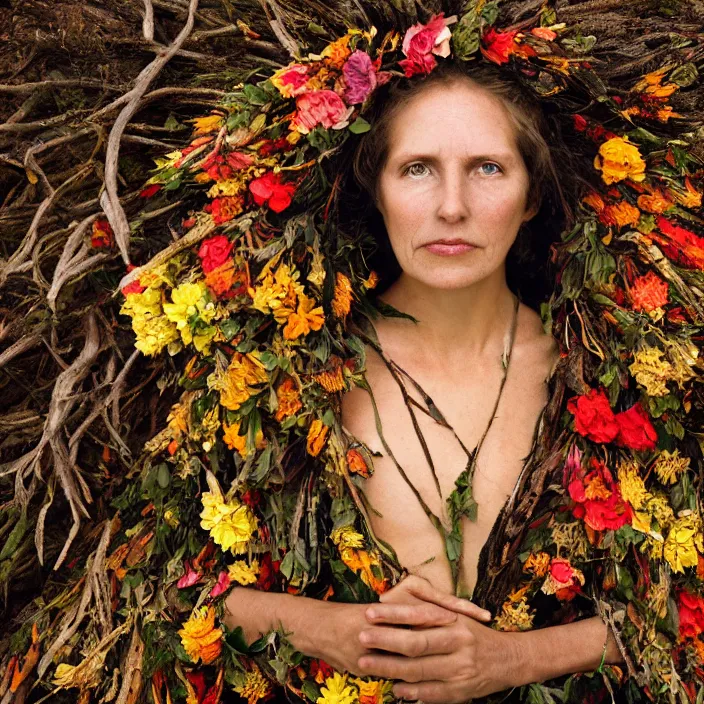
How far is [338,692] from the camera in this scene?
209 centimetres

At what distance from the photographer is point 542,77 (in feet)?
7.14

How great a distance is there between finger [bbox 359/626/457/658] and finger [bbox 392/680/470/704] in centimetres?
7

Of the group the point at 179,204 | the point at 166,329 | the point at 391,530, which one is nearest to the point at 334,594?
the point at 391,530

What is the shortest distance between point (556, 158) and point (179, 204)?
0.86m

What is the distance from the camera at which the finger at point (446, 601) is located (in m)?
2.11

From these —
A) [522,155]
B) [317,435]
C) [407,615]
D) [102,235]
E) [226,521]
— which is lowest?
[407,615]

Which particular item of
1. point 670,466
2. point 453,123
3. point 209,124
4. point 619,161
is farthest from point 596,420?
point 209,124

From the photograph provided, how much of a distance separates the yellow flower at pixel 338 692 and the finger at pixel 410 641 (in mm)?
99

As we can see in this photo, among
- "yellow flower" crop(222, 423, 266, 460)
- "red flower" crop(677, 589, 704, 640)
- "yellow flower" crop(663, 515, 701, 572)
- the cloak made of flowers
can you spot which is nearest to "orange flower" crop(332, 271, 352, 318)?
the cloak made of flowers

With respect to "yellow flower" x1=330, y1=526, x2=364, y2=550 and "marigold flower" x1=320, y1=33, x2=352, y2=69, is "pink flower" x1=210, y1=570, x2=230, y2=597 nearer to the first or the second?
"yellow flower" x1=330, y1=526, x2=364, y2=550

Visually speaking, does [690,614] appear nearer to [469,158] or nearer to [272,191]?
[469,158]

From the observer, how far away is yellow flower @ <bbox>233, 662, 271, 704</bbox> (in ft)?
7.08

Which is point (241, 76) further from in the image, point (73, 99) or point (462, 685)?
point (462, 685)

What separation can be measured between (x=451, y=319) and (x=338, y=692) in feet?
2.81
